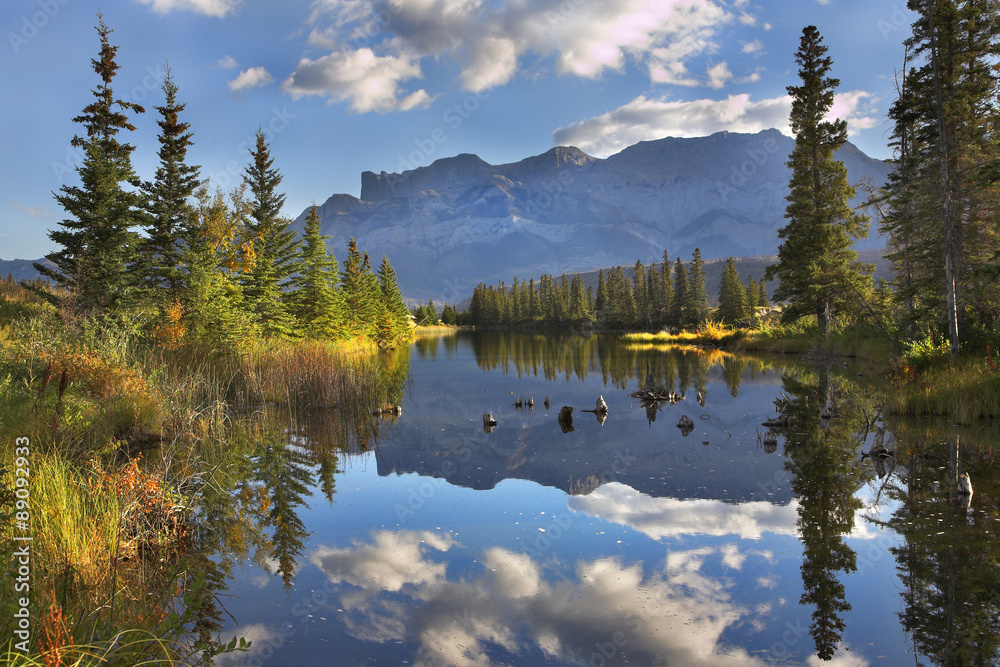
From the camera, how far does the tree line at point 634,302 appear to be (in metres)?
59.0

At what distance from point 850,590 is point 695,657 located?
209cm

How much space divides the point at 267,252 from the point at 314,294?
12.6ft

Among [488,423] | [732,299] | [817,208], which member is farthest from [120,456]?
[732,299]

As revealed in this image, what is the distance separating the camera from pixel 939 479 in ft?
27.2

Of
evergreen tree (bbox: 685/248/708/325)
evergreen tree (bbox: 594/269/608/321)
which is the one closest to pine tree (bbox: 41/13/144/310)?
evergreen tree (bbox: 685/248/708/325)

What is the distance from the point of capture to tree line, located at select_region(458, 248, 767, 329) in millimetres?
59031

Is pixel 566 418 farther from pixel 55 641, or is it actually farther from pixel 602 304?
pixel 602 304

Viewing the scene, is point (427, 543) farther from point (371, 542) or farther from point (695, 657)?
point (695, 657)

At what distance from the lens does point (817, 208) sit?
93.6 ft

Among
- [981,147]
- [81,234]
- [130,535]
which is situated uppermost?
[981,147]

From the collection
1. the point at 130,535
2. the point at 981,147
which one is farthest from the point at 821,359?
the point at 130,535

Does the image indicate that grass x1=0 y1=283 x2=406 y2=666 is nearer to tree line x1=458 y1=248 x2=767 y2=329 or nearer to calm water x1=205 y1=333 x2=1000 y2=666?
calm water x1=205 y1=333 x2=1000 y2=666

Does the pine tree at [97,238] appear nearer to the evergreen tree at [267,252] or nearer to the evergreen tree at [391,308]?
the evergreen tree at [267,252]

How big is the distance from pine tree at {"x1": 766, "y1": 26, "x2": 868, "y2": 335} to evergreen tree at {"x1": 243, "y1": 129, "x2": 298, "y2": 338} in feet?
86.0
